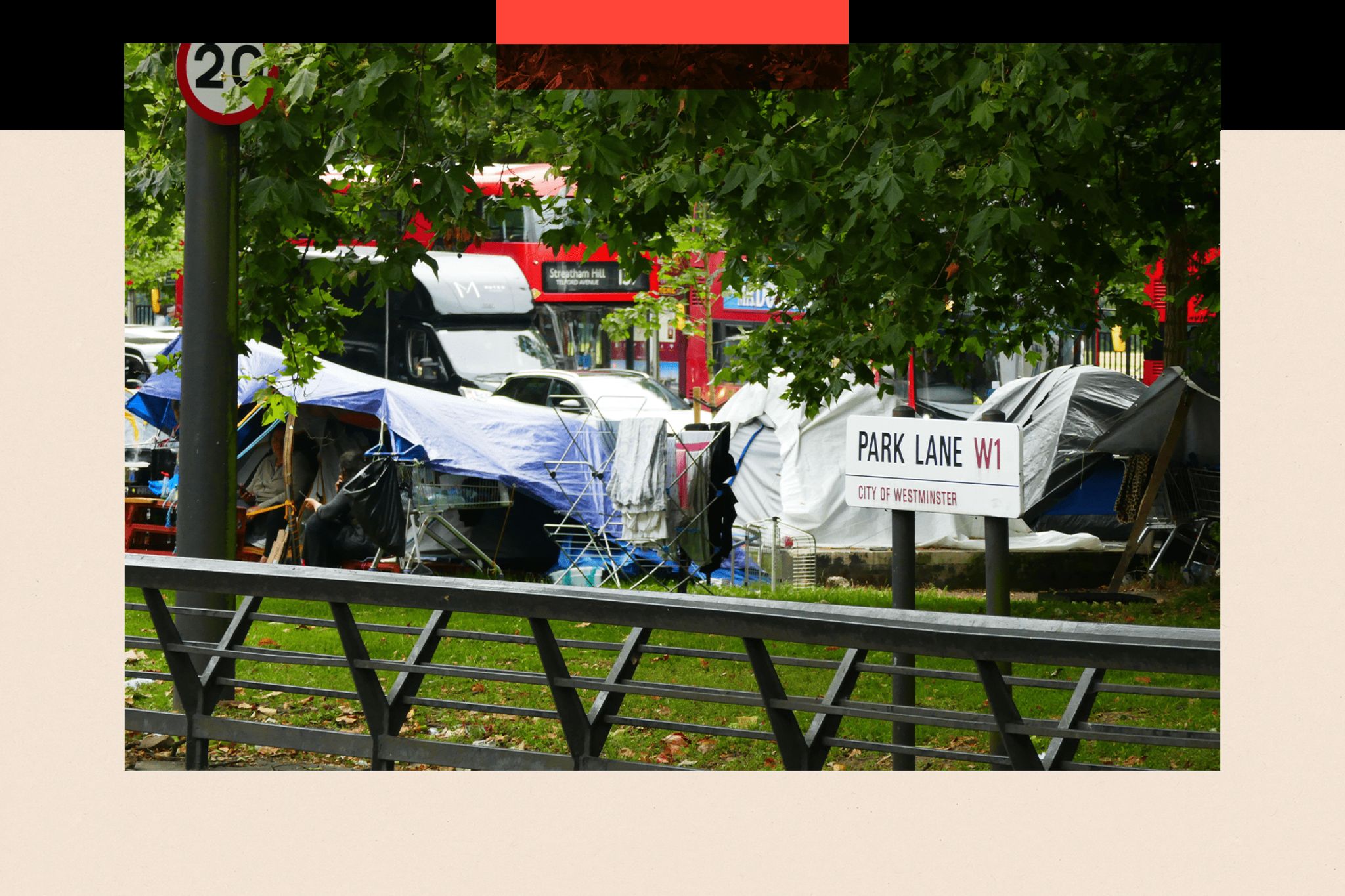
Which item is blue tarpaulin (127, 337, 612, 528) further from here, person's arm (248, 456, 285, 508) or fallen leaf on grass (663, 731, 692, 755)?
fallen leaf on grass (663, 731, 692, 755)

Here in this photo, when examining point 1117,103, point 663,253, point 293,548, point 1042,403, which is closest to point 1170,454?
point 1042,403

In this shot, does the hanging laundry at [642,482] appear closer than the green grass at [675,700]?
No

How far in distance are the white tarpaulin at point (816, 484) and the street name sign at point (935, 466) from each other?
8.56m

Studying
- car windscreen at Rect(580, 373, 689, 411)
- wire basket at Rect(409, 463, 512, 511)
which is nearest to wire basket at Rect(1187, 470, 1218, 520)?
wire basket at Rect(409, 463, 512, 511)

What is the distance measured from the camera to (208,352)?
23.8ft

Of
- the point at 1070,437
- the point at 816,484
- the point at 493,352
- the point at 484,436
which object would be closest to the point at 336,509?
the point at 484,436

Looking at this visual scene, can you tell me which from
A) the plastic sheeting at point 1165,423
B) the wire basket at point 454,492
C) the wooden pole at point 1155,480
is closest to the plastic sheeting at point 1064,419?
the plastic sheeting at point 1165,423

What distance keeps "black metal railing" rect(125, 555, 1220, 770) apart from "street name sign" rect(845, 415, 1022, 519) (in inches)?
34.0

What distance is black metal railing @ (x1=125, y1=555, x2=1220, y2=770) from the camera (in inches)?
157

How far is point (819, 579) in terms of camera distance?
1436 cm

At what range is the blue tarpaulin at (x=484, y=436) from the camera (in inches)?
568

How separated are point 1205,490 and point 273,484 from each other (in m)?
9.49

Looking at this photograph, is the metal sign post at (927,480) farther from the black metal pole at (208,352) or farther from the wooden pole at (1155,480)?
the wooden pole at (1155,480)

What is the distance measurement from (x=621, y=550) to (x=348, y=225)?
625 centimetres
